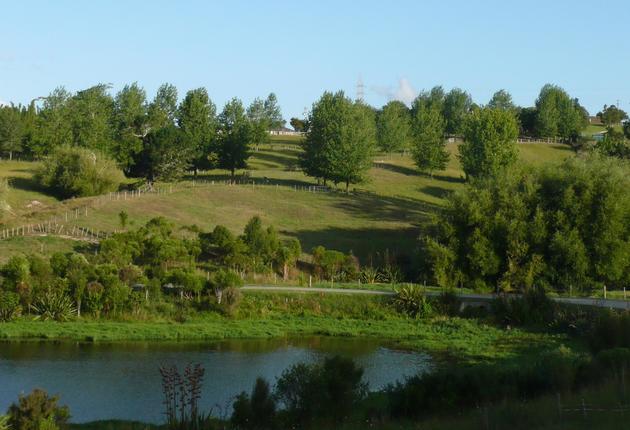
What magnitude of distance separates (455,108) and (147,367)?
13991cm

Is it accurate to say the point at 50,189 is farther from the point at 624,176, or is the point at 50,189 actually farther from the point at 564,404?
the point at 564,404

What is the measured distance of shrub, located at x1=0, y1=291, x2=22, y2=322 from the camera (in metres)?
45.5

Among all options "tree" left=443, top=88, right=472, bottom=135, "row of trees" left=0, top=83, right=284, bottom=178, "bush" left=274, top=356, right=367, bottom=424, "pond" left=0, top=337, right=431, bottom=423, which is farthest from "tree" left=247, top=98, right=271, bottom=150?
"bush" left=274, top=356, right=367, bottom=424

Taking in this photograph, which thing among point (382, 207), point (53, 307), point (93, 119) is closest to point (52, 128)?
point (93, 119)

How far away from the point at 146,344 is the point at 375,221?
1849 inches

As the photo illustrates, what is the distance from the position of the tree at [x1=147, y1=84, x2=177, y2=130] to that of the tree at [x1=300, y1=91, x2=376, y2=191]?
21.3 meters

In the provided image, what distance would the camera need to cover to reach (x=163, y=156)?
326 feet

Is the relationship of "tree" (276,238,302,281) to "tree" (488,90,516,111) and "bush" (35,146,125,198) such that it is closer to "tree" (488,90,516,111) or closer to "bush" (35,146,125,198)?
"bush" (35,146,125,198)

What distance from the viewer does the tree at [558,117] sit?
6211 inches

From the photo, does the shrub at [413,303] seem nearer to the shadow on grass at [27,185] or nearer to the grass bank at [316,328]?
the grass bank at [316,328]

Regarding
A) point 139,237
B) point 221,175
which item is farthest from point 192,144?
point 139,237

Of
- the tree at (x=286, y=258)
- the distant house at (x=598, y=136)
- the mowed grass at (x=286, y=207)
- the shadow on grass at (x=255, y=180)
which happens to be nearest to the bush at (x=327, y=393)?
the tree at (x=286, y=258)

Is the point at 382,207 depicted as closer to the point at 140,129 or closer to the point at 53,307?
the point at 140,129

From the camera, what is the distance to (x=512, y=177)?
63.8 meters
